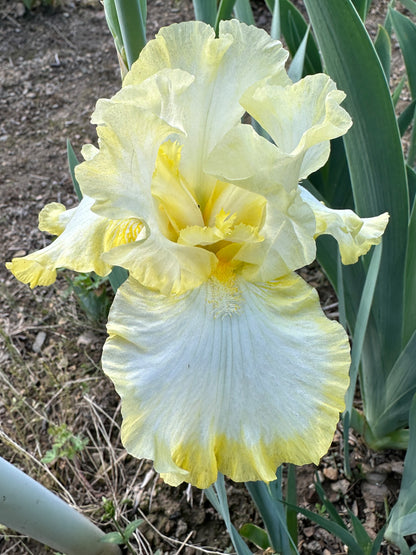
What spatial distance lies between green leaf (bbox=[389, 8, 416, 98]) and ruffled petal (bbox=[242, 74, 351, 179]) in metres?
0.91

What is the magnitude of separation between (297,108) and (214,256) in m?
0.22

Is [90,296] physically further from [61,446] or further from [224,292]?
[224,292]

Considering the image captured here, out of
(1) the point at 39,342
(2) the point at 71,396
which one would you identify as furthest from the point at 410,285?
(1) the point at 39,342

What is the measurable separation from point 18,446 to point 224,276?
1.05m

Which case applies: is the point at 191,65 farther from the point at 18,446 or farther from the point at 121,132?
the point at 18,446

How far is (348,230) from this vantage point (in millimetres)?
742

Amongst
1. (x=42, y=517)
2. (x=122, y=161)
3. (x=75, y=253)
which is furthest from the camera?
(x=42, y=517)

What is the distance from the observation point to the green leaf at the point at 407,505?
2.94ft

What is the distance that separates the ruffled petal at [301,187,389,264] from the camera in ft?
2.44

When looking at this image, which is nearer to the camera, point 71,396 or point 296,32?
point 296,32

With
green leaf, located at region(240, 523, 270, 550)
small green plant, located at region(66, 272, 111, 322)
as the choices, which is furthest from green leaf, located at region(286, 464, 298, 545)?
small green plant, located at region(66, 272, 111, 322)

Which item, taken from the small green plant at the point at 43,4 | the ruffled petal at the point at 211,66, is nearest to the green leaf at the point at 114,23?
the ruffled petal at the point at 211,66

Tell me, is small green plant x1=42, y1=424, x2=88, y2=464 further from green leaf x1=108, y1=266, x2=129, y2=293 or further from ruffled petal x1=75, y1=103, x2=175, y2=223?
ruffled petal x1=75, y1=103, x2=175, y2=223

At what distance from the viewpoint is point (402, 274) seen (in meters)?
1.15
